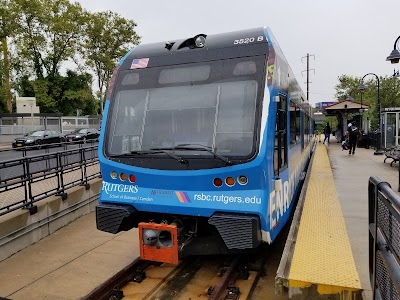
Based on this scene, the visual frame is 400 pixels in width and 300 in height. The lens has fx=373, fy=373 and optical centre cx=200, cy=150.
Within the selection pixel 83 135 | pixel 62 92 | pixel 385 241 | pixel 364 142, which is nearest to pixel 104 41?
pixel 62 92

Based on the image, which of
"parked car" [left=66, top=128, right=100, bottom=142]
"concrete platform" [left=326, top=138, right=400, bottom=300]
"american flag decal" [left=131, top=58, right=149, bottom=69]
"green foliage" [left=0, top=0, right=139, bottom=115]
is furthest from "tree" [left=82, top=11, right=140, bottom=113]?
"american flag decal" [left=131, top=58, right=149, bottom=69]

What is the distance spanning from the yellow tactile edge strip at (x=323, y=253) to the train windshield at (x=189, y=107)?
53.2 inches

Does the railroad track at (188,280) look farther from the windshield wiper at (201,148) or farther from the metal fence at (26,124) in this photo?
the metal fence at (26,124)

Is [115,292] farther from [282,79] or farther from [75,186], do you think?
[75,186]

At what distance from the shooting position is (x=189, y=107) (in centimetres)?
479

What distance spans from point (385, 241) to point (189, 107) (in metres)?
2.78

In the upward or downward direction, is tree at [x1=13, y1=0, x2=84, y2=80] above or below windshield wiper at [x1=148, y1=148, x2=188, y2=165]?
above

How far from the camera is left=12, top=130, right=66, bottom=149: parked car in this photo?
28.5 m

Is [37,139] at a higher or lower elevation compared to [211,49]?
lower

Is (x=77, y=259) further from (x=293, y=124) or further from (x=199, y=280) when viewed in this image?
(x=293, y=124)

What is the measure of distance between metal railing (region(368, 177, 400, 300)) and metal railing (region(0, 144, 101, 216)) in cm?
593

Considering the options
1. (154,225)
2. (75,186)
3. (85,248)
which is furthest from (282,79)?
(75,186)

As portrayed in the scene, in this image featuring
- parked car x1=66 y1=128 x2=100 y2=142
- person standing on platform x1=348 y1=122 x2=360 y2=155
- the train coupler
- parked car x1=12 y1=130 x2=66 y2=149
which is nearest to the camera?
the train coupler

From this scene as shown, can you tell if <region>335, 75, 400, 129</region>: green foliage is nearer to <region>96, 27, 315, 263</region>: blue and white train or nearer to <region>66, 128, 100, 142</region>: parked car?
<region>66, 128, 100, 142</region>: parked car
